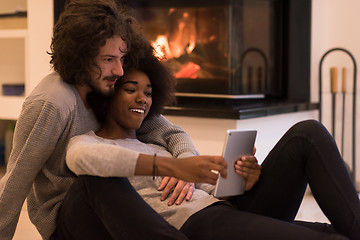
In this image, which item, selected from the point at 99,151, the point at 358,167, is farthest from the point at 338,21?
the point at 99,151

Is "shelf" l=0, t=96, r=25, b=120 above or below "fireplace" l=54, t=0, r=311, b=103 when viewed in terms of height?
below

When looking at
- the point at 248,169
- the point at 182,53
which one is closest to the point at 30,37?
the point at 182,53

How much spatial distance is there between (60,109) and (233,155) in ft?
1.62

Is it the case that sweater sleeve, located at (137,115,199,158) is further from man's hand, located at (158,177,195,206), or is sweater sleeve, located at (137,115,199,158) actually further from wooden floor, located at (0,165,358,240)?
wooden floor, located at (0,165,358,240)

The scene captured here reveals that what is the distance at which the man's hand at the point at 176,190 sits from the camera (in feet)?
5.40

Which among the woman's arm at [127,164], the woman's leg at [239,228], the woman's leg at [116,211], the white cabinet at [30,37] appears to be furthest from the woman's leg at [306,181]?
the white cabinet at [30,37]

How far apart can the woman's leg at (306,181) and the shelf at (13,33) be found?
2.03 meters


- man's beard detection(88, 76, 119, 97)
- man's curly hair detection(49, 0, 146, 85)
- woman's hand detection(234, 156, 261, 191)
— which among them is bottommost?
woman's hand detection(234, 156, 261, 191)

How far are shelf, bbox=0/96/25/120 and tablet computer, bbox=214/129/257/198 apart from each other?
2.01 metres

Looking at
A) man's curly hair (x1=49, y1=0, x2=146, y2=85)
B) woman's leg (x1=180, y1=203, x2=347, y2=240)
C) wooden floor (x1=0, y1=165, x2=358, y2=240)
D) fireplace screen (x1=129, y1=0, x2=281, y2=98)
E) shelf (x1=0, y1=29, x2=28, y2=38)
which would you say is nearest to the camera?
woman's leg (x1=180, y1=203, x2=347, y2=240)

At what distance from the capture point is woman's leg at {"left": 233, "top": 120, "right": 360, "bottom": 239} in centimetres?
151

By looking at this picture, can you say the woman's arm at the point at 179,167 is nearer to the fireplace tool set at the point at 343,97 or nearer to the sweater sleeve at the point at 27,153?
the sweater sleeve at the point at 27,153

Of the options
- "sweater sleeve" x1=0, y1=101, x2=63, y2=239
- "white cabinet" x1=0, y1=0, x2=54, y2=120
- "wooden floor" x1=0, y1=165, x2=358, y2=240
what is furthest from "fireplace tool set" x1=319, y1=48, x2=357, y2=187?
"sweater sleeve" x1=0, y1=101, x2=63, y2=239

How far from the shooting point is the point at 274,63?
132 inches
